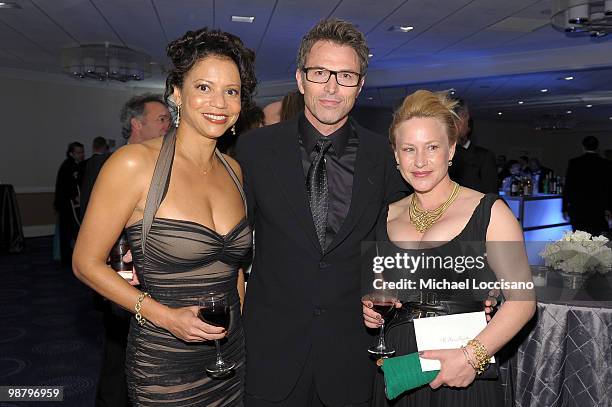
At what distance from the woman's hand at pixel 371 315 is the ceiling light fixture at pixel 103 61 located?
810 centimetres

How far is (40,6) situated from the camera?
6.51 m

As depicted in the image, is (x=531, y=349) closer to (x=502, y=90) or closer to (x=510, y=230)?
(x=510, y=230)

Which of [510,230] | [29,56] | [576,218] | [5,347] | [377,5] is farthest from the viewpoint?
[29,56]

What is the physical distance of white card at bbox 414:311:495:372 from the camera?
5.50ft

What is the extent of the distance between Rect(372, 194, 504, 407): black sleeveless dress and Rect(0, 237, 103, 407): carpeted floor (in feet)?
8.71

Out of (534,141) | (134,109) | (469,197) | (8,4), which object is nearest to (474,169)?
(134,109)

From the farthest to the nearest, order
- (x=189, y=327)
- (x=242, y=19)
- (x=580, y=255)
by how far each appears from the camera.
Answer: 1. (x=242, y=19)
2. (x=580, y=255)
3. (x=189, y=327)

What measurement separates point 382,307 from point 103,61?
328 inches

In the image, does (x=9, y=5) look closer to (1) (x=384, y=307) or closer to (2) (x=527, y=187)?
(1) (x=384, y=307)

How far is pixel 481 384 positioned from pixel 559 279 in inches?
70.5

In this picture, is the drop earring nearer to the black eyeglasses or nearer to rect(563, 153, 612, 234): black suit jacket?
the black eyeglasses

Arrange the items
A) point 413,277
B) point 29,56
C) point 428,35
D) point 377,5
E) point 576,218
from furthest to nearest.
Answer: point 29,56
point 428,35
point 576,218
point 377,5
point 413,277

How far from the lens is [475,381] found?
175 centimetres

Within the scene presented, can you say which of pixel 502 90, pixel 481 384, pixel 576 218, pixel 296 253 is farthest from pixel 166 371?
pixel 502 90
